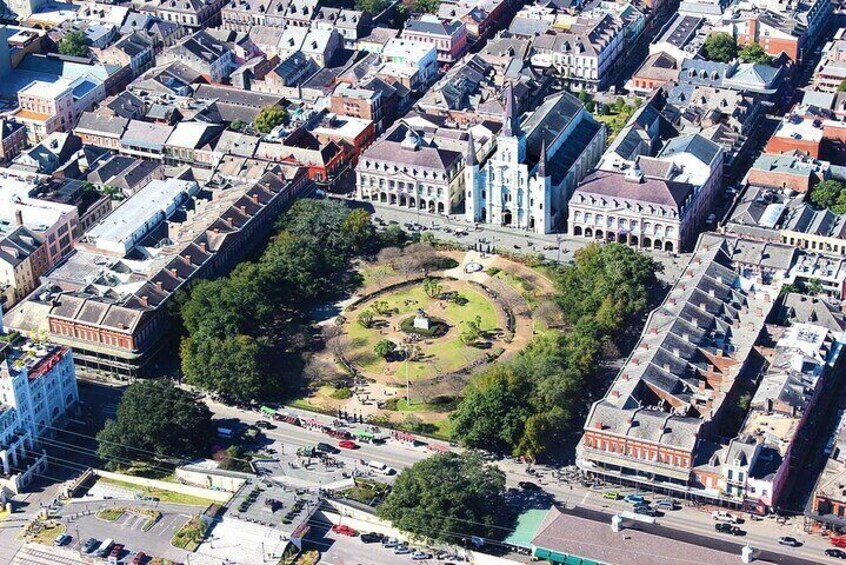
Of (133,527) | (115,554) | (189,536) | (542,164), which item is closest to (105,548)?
(115,554)

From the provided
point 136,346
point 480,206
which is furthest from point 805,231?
point 136,346

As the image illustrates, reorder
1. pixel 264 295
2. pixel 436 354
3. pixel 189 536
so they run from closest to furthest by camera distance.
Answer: pixel 189 536 < pixel 436 354 < pixel 264 295

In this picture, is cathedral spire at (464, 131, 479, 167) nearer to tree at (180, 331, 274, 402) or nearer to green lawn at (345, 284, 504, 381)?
green lawn at (345, 284, 504, 381)

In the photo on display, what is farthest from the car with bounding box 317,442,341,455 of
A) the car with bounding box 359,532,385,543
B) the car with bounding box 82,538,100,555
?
the car with bounding box 82,538,100,555

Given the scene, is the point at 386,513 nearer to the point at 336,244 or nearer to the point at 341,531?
the point at 341,531

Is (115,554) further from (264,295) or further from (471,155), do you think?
(471,155)

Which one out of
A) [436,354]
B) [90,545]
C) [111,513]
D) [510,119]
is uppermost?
[510,119]

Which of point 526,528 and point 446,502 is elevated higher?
point 446,502
